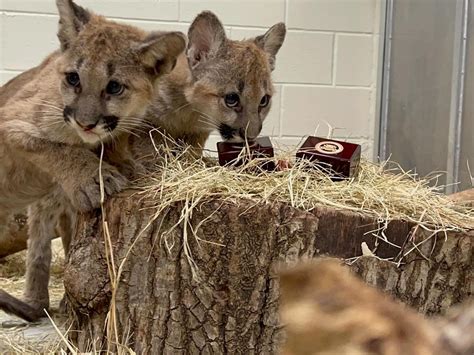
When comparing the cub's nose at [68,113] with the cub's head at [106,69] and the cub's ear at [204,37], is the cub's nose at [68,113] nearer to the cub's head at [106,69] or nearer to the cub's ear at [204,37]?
the cub's head at [106,69]

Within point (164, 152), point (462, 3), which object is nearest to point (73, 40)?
point (164, 152)

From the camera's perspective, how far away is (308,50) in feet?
16.2

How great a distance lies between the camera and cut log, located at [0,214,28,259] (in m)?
3.90

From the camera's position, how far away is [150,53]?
2.73m

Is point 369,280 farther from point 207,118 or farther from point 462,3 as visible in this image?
point 462,3

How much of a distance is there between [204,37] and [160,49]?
0.51 metres

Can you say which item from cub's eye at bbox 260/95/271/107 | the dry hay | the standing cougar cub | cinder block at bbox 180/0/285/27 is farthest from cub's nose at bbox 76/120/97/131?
cinder block at bbox 180/0/285/27

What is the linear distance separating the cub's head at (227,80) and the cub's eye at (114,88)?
0.51 meters

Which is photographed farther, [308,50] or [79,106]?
[308,50]

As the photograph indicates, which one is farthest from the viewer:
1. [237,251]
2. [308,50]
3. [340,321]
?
[308,50]

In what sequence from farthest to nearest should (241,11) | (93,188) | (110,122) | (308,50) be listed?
(308,50), (241,11), (110,122), (93,188)

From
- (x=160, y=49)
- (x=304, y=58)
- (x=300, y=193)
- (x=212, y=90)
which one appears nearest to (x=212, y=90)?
(x=212, y=90)

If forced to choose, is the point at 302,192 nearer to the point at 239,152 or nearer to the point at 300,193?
the point at 300,193

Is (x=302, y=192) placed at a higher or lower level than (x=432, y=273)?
higher
